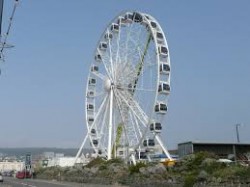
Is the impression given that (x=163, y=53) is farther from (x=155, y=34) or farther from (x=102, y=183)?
(x=102, y=183)

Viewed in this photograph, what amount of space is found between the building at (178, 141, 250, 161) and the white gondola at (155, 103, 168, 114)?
2381 centimetres

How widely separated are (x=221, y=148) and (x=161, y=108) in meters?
32.9

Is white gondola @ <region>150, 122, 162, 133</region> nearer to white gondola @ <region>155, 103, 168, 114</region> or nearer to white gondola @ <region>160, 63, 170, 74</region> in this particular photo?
white gondola @ <region>155, 103, 168, 114</region>

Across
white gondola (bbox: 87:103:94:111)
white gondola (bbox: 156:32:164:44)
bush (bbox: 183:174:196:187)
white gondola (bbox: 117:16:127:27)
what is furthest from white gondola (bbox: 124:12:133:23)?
bush (bbox: 183:174:196:187)

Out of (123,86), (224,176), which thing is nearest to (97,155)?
(123,86)

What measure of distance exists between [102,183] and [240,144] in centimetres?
4196

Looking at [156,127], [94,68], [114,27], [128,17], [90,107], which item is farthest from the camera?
[90,107]

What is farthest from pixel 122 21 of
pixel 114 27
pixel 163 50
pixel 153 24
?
pixel 163 50

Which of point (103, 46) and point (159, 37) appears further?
point (103, 46)

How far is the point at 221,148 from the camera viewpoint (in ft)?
323

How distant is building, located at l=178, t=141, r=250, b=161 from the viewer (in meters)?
93.6

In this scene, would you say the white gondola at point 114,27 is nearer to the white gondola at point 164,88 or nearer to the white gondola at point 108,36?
the white gondola at point 108,36

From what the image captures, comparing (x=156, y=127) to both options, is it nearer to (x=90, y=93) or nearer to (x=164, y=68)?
(x=164, y=68)

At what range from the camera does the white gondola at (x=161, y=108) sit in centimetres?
7000
